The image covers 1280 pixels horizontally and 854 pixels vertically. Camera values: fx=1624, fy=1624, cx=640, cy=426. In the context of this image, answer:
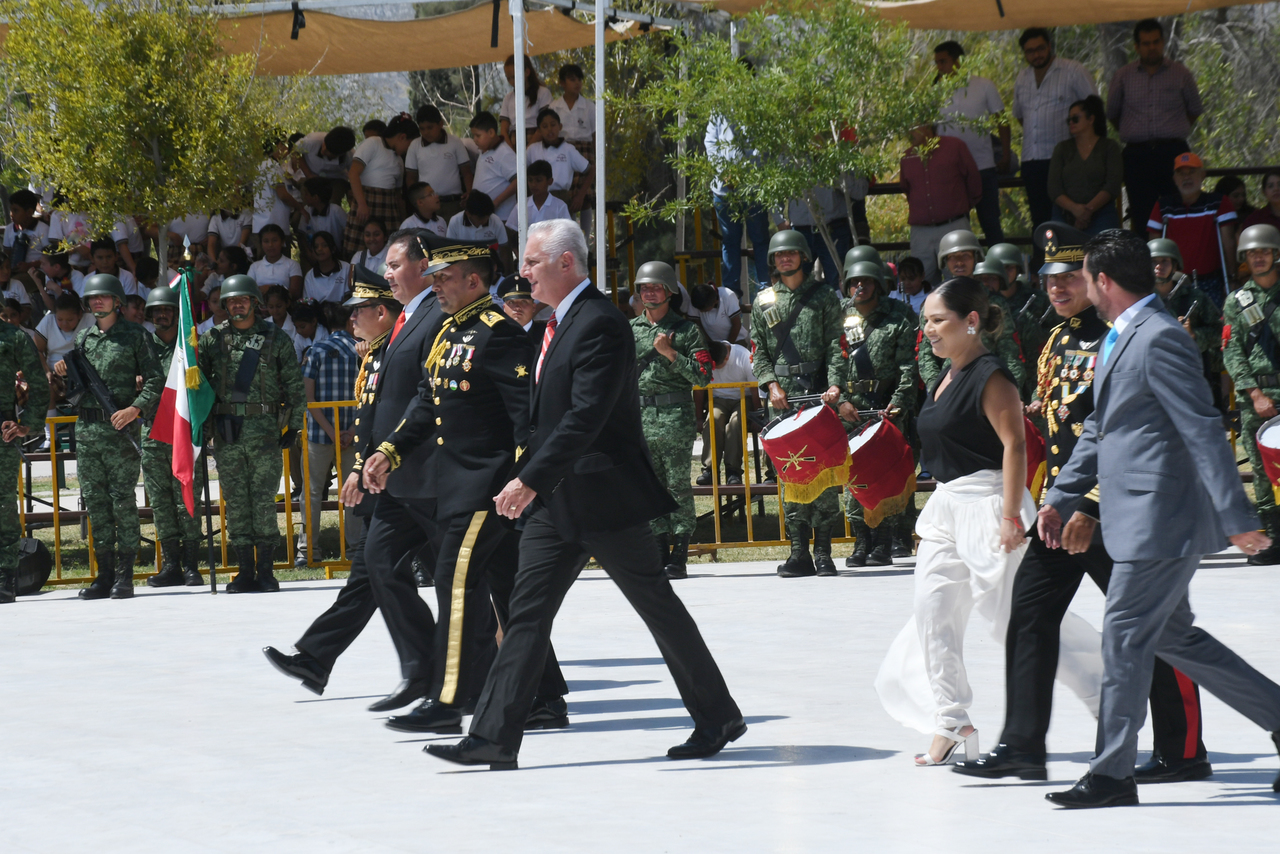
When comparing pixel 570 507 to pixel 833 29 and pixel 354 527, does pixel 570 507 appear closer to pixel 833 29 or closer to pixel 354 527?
pixel 354 527

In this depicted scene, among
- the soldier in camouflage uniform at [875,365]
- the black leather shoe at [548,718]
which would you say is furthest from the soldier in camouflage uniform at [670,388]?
the black leather shoe at [548,718]

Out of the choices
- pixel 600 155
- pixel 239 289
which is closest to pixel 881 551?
pixel 600 155

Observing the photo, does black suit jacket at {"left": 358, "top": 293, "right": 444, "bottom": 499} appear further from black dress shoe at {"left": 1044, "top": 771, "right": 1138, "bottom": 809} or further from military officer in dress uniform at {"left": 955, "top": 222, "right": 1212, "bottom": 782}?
black dress shoe at {"left": 1044, "top": 771, "right": 1138, "bottom": 809}

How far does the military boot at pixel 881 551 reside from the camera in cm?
1120

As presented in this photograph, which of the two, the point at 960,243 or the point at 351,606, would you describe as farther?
the point at 960,243

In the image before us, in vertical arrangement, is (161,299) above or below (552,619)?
above

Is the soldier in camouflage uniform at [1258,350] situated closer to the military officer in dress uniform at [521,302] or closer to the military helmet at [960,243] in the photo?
the military helmet at [960,243]

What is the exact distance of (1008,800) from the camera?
16.3ft

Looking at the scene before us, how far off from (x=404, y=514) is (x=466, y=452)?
666 millimetres

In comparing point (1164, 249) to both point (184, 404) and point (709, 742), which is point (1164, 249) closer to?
point (184, 404)

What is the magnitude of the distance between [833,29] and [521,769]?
8703 millimetres

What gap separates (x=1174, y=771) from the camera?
16.9ft

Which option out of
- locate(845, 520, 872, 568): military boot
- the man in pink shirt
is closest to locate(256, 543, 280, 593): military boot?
locate(845, 520, 872, 568): military boot

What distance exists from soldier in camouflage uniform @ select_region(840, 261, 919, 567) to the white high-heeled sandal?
5.46 metres
